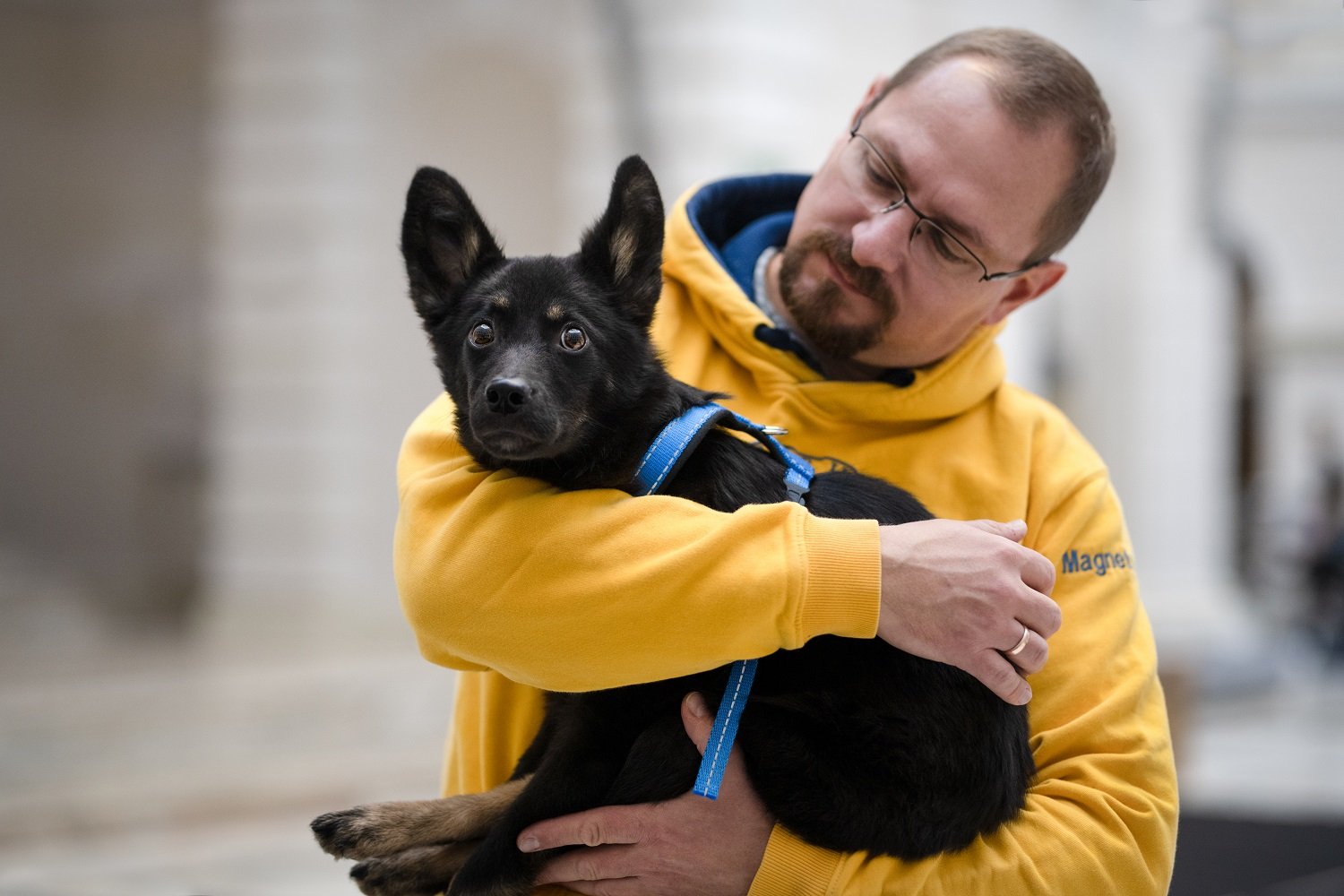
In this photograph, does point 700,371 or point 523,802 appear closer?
point 523,802

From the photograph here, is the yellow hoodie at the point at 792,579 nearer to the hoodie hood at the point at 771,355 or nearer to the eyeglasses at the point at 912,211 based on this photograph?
the hoodie hood at the point at 771,355

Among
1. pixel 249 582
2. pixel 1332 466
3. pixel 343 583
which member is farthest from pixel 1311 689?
pixel 249 582

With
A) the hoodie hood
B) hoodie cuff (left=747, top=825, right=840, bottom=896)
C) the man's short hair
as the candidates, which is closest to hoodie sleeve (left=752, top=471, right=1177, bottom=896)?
hoodie cuff (left=747, top=825, right=840, bottom=896)

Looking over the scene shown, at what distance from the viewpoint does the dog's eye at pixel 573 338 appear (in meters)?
1.91

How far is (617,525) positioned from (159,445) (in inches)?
459

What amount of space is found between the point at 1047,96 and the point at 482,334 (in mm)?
1028

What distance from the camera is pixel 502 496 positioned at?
1.63m

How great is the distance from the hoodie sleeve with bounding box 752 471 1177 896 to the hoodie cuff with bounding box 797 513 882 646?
344mm

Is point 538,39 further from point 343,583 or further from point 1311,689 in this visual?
point 1311,689

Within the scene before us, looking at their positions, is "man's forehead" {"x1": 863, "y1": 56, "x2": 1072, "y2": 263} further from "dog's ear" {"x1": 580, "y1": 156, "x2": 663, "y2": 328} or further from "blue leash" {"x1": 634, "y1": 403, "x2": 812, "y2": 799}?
"blue leash" {"x1": 634, "y1": 403, "x2": 812, "y2": 799}

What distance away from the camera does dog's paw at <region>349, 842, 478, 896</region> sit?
5.75 ft

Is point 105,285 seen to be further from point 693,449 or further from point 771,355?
point 693,449

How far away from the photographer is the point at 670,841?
5.37 feet

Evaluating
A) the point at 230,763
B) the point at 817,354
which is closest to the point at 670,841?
the point at 817,354
